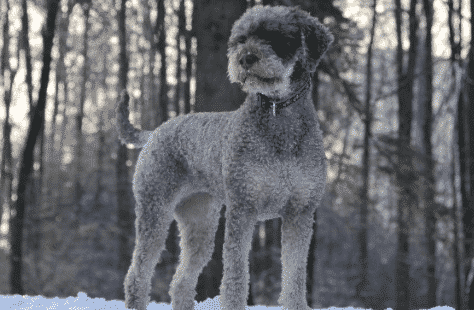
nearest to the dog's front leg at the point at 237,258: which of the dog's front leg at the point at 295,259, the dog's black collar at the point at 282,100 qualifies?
the dog's front leg at the point at 295,259

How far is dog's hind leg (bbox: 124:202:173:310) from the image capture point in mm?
3453

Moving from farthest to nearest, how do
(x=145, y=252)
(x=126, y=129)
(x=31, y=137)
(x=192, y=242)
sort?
(x=31, y=137) < (x=126, y=129) < (x=192, y=242) < (x=145, y=252)

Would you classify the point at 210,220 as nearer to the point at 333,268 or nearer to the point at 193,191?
the point at 193,191

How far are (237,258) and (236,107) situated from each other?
2379mm

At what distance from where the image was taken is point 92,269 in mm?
13883

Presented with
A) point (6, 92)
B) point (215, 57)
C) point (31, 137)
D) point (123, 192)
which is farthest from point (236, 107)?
point (6, 92)

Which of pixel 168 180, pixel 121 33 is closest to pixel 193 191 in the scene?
pixel 168 180

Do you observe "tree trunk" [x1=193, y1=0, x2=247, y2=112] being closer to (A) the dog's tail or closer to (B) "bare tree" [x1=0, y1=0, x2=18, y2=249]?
(A) the dog's tail

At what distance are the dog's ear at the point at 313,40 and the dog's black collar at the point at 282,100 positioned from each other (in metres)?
0.12

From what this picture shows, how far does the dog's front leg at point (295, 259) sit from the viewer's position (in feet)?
9.78

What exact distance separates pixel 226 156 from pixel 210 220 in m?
0.86

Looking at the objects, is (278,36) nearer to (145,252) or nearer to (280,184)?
(280,184)

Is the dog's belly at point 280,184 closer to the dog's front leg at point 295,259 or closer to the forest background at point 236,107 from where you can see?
the dog's front leg at point 295,259

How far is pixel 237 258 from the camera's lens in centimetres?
284
